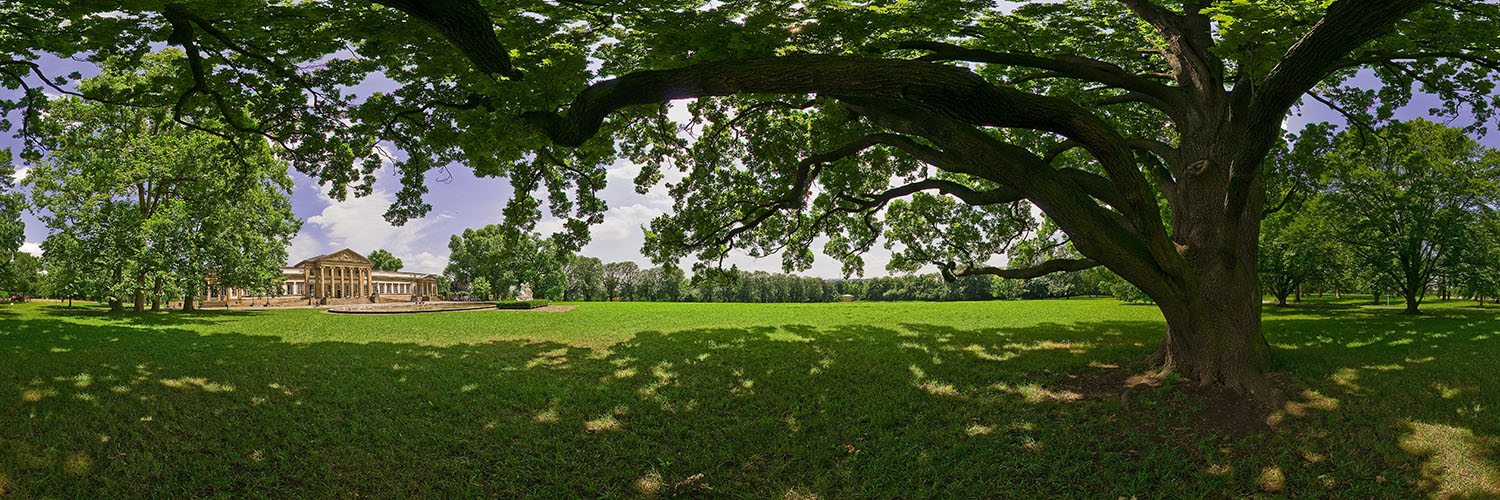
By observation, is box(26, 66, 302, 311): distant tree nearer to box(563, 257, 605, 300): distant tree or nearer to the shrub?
the shrub

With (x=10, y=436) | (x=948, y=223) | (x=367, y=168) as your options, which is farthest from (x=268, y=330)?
(x=948, y=223)

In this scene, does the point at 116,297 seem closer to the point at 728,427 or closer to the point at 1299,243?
the point at 728,427

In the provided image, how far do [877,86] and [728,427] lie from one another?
3.49 metres

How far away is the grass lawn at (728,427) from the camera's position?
4.39 m

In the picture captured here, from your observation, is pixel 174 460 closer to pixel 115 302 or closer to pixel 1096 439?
pixel 1096 439

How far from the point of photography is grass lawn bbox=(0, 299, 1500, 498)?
439 centimetres

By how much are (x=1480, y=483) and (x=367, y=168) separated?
14308 mm

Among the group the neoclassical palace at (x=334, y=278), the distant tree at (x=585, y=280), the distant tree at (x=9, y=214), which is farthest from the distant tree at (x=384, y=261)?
the distant tree at (x=9, y=214)

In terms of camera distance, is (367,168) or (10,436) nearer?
(10,436)

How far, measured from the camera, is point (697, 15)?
6.50 m

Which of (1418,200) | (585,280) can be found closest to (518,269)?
(585,280)

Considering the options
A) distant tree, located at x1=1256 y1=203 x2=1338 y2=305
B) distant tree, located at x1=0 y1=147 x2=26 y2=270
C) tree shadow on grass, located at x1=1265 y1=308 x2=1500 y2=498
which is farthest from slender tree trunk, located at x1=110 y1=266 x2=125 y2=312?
distant tree, located at x1=1256 y1=203 x2=1338 y2=305

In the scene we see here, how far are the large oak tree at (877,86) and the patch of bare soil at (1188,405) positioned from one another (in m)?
0.33

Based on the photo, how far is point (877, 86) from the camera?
15.8ft
